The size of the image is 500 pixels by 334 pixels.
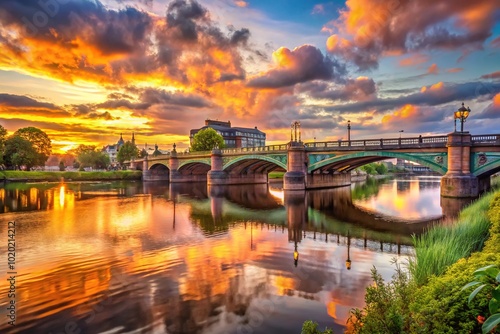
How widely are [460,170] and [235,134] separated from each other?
129 m

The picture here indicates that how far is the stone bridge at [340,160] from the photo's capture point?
30.1 m

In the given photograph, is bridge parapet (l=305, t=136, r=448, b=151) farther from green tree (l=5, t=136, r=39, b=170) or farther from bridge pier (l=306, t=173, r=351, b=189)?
green tree (l=5, t=136, r=39, b=170)

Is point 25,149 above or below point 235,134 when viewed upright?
below

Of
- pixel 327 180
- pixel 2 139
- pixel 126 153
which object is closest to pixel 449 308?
pixel 327 180

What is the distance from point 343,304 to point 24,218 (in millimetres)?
24942

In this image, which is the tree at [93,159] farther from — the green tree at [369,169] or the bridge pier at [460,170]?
the bridge pier at [460,170]

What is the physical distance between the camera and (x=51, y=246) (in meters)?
15.7

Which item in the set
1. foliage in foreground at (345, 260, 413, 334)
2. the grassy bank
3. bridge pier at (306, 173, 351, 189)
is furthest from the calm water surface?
the grassy bank

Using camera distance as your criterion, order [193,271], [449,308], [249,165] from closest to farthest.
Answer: [449,308] → [193,271] → [249,165]

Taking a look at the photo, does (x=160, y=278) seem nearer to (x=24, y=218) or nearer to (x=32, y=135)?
(x=24, y=218)

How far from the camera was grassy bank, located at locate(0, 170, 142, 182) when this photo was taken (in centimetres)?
7104

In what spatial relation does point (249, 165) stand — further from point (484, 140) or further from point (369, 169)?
point (369, 169)

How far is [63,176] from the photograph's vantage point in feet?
265

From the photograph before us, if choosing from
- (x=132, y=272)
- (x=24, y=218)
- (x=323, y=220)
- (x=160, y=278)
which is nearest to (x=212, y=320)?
(x=160, y=278)
